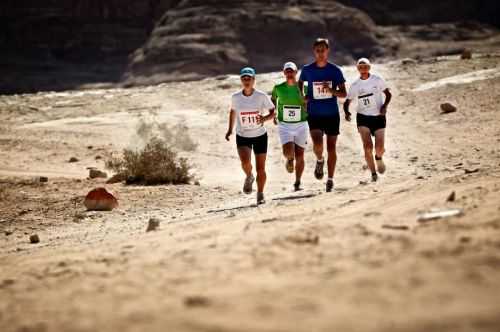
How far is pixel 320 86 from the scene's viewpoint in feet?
32.2

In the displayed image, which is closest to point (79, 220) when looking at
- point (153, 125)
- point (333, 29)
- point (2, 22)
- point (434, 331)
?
point (434, 331)

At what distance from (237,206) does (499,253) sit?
5287 millimetres

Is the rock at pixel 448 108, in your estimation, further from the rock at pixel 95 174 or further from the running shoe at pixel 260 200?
the running shoe at pixel 260 200

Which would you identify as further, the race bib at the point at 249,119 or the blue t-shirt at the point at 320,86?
the blue t-shirt at the point at 320,86

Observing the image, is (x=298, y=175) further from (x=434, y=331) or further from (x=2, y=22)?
(x=2, y=22)

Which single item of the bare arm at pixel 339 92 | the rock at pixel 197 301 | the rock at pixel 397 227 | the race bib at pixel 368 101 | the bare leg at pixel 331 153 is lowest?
the rock at pixel 197 301

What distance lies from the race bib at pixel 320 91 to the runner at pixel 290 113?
184 millimetres

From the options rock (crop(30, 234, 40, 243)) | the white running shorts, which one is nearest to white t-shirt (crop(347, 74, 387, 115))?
the white running shorts

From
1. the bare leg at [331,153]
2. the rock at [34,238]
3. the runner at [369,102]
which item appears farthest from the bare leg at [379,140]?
the rock at [34,238]

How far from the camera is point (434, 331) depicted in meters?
3.36

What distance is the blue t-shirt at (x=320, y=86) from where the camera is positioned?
9812mm

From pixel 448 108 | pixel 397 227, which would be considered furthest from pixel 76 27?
pixel 397 227

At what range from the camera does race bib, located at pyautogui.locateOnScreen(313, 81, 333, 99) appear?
32.2 feet

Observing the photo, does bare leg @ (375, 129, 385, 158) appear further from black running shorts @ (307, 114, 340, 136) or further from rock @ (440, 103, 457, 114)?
rock @ (440, 103, 457, 114)
